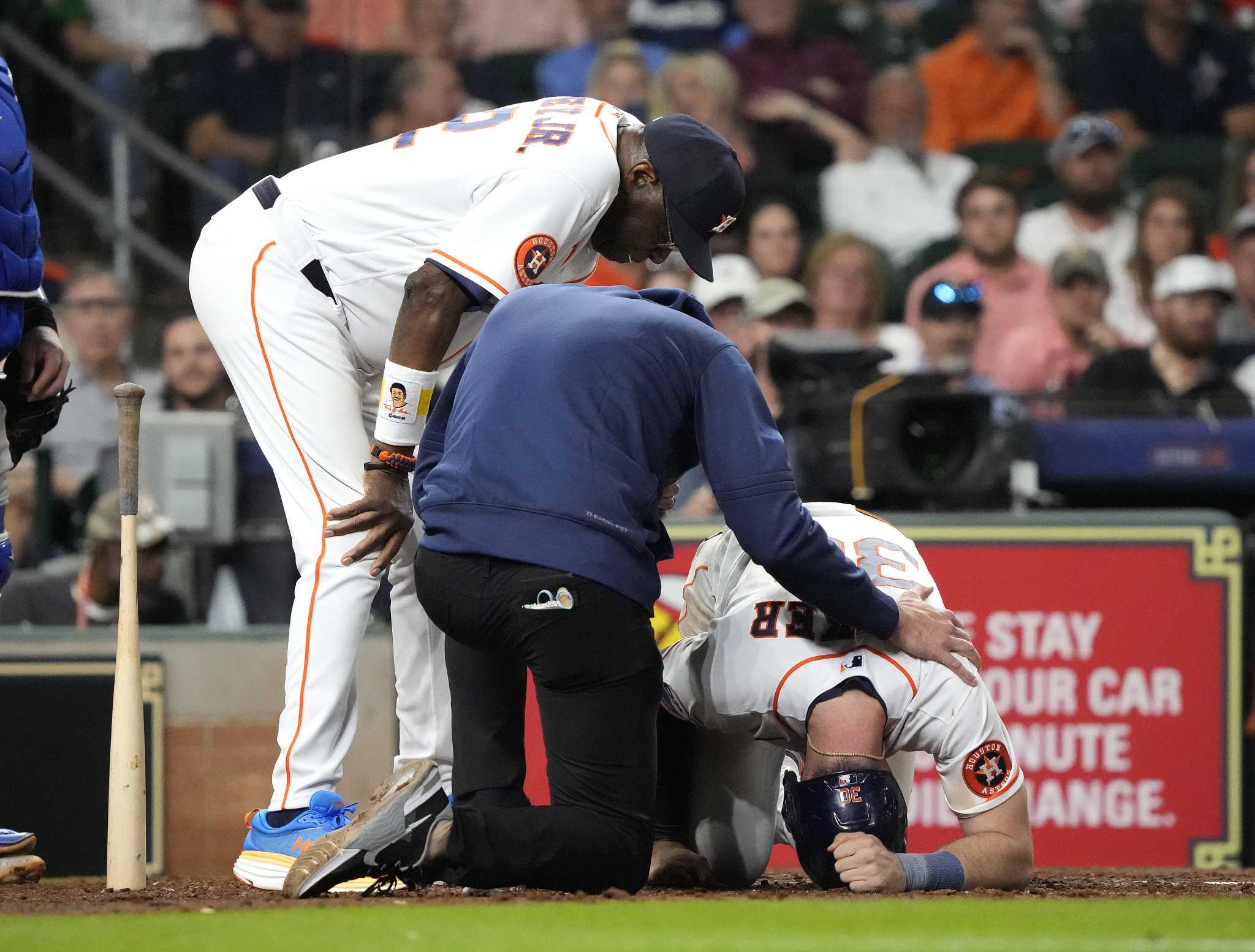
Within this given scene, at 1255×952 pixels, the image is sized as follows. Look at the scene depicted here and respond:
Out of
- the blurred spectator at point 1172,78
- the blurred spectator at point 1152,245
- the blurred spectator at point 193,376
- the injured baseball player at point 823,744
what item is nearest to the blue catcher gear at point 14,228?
the injured baseball player at point 823,744

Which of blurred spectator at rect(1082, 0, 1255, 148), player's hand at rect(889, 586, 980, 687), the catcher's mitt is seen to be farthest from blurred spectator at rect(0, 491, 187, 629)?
blurred spectator at rect(1082, 0, 1255, 148)

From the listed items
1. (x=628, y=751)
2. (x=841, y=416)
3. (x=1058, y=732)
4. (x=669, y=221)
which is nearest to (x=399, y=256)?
(x=669, y=221)

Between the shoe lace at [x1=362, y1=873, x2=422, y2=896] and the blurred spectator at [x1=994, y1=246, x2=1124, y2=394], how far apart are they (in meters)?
4.84

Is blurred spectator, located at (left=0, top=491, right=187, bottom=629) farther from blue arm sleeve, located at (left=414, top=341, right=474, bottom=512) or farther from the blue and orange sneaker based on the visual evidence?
blue arm sleeve, located at (left=414, top=341, right=474, bottom=512)

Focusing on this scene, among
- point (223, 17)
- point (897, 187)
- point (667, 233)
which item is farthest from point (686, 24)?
point (667, 233)

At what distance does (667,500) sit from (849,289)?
4.43 m

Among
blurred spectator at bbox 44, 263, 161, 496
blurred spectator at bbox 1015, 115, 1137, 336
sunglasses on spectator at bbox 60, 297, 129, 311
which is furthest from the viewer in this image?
blurred spectator at bbox 1015, 115, 1137, 336

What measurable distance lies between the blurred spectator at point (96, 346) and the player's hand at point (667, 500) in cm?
327

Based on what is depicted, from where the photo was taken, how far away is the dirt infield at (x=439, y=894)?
9.91ft

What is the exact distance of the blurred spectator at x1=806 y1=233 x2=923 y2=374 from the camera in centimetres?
772

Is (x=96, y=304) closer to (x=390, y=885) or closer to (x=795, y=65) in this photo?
(x=795, y=65)

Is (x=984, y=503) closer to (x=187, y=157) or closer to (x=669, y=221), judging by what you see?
(x=669, y=221)

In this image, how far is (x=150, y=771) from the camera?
478cm

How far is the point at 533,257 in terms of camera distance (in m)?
3.37
